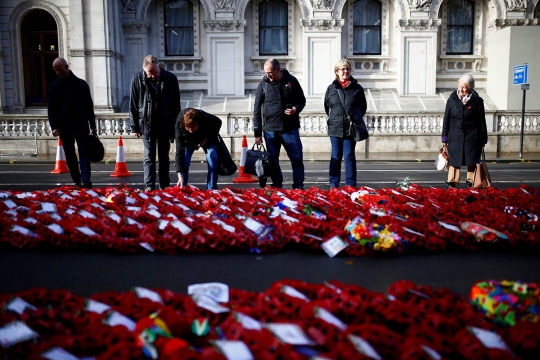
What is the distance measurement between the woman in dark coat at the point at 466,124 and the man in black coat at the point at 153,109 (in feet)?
14.9

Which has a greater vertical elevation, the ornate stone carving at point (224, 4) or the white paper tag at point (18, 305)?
the ornate stone carving at point (224, 4)

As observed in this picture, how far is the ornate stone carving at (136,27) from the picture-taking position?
24.1 m

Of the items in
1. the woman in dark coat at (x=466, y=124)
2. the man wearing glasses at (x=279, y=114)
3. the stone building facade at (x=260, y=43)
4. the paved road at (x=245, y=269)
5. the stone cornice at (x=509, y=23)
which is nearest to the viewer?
the paved road at (x=245, y=269)

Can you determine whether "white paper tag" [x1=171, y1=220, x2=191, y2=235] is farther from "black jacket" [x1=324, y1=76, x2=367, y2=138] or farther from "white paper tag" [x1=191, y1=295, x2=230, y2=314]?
"black jacket" [x1=324, y1=76, x2=367, y2=138]

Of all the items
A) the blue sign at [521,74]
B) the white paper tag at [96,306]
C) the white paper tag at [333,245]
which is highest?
the blue sign at [521,74]

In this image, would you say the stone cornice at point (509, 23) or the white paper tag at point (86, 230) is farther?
the stone cornice at point (509, 23)

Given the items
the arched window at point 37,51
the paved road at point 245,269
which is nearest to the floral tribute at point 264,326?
the paved road at point 245,269

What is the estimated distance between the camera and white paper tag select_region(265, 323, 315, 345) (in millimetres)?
2684

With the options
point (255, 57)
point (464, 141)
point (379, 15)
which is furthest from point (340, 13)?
point (464, 141)

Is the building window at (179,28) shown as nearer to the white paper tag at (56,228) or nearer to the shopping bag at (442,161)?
the shopping bag at (442,161)

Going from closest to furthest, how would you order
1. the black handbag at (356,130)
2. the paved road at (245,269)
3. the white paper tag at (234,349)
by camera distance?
the white paper tag at (234,349)
the paved road at (245,269)
the black handbag at (356,130)

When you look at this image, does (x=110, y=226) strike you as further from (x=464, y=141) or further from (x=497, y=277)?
(x=464, y=141)

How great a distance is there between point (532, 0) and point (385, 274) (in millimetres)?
24412

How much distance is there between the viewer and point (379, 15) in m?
25.4
